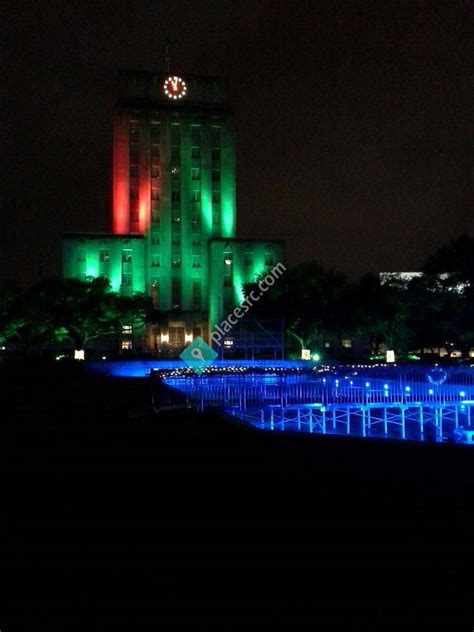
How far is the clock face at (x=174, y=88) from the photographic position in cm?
7762

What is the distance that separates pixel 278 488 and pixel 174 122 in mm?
74435

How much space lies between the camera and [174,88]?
7788 centimetres

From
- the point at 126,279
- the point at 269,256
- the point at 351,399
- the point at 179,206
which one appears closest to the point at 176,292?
the point at 126,279

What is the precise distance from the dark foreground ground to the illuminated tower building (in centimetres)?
6380

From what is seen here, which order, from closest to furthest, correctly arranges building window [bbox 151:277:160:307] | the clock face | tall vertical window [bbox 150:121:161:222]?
building window [bbox 151:277:160:307], tall vertical window [bbox 150:121:161:222], the clock face

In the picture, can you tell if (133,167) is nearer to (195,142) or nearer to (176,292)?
(195,142)

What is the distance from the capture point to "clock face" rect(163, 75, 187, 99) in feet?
255

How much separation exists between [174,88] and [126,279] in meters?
23.7

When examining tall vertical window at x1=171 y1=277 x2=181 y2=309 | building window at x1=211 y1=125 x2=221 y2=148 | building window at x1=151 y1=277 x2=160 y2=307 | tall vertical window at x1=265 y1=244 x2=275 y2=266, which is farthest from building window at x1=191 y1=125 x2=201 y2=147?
building window at x1=151 y1=277 x2=160 y2=307

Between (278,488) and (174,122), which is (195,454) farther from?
(174,122)

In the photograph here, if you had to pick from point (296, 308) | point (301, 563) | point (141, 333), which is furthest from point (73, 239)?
point (301, 563)

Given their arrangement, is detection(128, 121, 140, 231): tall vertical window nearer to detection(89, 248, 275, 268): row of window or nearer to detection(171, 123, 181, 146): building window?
detection(89, 248, 275, 268): row of window

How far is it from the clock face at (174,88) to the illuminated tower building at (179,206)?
0.38ft

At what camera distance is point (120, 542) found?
6.38 meters
